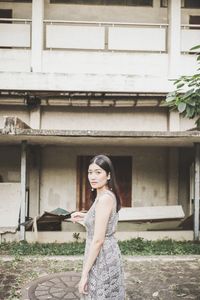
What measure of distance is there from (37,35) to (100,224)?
8.22m

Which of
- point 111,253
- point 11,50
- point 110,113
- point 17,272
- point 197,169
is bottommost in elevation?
point 17,272

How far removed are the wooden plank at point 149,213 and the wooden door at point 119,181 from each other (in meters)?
1.97

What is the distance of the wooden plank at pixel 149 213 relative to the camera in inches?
376

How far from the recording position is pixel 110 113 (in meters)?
10.7

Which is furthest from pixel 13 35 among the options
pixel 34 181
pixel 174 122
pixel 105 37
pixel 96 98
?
pixel 174 122

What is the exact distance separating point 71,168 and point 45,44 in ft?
13.1

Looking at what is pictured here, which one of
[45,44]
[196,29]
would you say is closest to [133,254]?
[45,44]

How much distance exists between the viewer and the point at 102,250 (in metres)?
3.39

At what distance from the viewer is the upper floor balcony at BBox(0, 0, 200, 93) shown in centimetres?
1008

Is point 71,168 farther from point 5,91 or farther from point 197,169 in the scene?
point 197,169

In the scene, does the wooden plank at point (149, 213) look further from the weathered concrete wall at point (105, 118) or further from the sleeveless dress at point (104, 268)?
the sleeveless dress at point (104, 268)

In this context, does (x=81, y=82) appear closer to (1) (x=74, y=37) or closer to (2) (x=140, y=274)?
(1) (x=74, y=37)

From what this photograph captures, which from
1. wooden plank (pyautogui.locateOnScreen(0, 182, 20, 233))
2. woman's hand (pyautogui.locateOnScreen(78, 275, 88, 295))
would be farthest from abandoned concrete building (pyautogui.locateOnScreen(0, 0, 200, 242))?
woman's hand (pyautogui.locateOnScreen(78, 275, 88, 295))

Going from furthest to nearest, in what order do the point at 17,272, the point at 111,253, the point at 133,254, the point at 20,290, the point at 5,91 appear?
1. the point at 5,91
2. the point at 133,254
3. the point at 17,272
4. the point at 20,290
5. the point at 111,253
